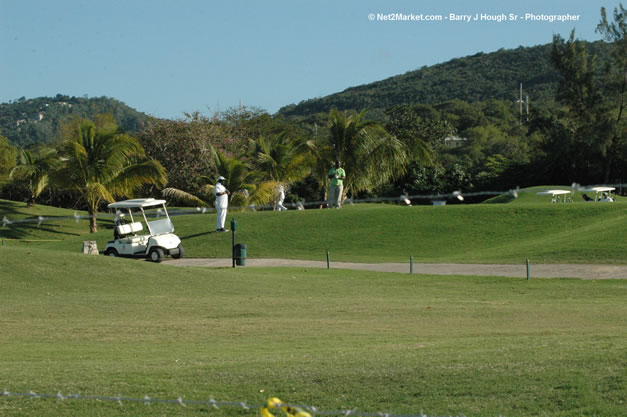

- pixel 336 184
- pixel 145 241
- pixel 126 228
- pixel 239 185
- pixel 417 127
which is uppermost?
pixel 417 127

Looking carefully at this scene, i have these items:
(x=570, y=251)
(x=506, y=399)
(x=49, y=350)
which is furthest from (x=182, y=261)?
(x=506, y=399)

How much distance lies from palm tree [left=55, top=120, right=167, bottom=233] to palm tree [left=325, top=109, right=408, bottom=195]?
8.98m

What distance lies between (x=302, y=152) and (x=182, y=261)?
1365 cm

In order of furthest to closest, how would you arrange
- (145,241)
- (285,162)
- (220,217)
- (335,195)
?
(285,162)
(335,195)
(220,217)
(145,241)

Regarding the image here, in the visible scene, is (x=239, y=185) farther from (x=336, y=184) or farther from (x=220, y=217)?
(x=220, y=217)

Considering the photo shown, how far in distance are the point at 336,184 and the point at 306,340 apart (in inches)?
1016

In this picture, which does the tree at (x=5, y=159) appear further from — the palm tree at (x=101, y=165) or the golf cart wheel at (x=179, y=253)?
the golf cart wheel at (x=179, y=253)

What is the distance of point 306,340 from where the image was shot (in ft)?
37.4

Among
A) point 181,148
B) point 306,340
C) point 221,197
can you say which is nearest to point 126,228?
point 221,197

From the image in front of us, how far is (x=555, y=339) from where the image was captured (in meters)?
10.2

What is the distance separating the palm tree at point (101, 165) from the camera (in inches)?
1545

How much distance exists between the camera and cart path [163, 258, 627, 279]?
2260 cm

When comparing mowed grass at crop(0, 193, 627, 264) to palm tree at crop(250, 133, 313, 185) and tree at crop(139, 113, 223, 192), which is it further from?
tree at crop(139, 113, 223, 192)

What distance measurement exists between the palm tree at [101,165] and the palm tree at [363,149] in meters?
8.98
